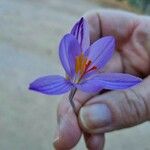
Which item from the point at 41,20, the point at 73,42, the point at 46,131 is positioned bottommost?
the point at 41,20

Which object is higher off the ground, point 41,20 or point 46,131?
point 46,131

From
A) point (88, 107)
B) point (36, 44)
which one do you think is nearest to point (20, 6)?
point (36, 44)

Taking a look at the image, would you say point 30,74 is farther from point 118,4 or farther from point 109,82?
point 118,4

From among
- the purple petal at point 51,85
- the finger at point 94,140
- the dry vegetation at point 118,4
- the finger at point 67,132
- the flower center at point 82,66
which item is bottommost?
the dry vegetation at point 118,4

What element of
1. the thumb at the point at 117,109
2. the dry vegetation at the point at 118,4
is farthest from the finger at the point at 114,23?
the dry vegetation at the point at 118,4

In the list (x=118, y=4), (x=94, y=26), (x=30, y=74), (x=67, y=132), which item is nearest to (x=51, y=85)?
(x=67, y=132)

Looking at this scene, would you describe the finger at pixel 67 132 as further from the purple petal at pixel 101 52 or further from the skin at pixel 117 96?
the purple petal at pixel 101 52

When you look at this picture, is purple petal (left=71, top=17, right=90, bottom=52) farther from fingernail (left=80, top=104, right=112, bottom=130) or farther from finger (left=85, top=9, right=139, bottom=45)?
finger (left=85, top=9, right=139, bottom=45)

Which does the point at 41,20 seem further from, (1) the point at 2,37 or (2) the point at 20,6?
(1) the point at 2,37
